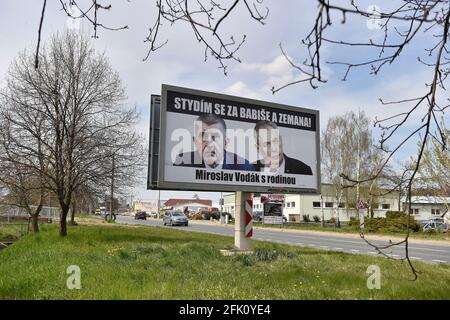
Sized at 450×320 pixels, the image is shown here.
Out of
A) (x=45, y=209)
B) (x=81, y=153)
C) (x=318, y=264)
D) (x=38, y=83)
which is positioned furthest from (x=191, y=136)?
(x=45, y=209)

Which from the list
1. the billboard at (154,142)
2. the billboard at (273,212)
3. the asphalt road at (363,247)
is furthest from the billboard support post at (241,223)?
the billboard at (273,212)

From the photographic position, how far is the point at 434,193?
3344 cm

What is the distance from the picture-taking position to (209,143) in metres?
14.1

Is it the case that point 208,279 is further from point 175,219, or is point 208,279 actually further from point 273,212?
point 175,219

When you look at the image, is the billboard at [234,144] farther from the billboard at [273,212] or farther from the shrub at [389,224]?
the shrub at [389,224]

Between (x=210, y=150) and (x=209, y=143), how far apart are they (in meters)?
0.22

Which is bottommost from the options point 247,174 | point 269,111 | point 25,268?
point 25,268

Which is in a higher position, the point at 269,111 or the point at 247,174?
the point at 269,111

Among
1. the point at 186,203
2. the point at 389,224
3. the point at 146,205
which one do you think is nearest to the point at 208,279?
the point at 389,224

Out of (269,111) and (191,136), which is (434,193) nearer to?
(269,111)

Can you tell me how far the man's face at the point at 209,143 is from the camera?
551 inches

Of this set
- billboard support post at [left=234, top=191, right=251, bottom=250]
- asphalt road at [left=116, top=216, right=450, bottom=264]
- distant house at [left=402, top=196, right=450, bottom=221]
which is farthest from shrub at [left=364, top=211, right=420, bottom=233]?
billboard support post at [left=234, top=191, right=251, bottom=250]
